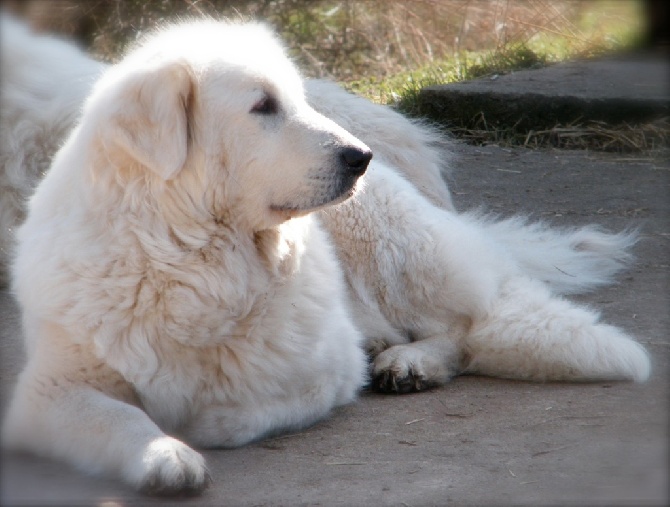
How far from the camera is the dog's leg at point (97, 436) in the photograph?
2455mm

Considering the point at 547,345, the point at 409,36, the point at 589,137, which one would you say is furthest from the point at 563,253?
the point at 409,36

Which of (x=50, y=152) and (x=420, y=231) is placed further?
(x=50, y=152)

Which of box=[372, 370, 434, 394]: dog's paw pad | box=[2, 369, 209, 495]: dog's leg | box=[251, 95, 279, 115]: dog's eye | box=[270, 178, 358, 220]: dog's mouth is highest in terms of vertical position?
box=[251, 95, 279, 115]: dog's eye

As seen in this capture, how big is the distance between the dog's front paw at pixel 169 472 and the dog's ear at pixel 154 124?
2.73ft

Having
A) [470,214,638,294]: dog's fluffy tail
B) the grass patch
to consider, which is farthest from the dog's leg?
the grass patch

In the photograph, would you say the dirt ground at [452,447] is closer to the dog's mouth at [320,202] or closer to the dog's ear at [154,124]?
the dog's mouth at [320,202]

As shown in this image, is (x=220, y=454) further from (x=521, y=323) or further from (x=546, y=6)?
(x=546, y=6)

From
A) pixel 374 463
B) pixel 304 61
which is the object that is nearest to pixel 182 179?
pixel 374 463

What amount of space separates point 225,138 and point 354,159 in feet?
1.35

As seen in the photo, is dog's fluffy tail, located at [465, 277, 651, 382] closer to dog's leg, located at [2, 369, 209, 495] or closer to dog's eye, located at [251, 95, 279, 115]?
dog's eye, located at [251, 95, 279, 115]

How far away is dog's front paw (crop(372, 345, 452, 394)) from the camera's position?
3.54m

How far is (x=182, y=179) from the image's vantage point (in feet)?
9.39

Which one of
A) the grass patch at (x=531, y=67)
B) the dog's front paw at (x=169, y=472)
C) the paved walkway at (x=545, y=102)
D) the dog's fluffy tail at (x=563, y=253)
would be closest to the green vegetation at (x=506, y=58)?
the grass patch at (x=531, y=67)

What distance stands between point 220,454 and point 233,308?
1.51ft
